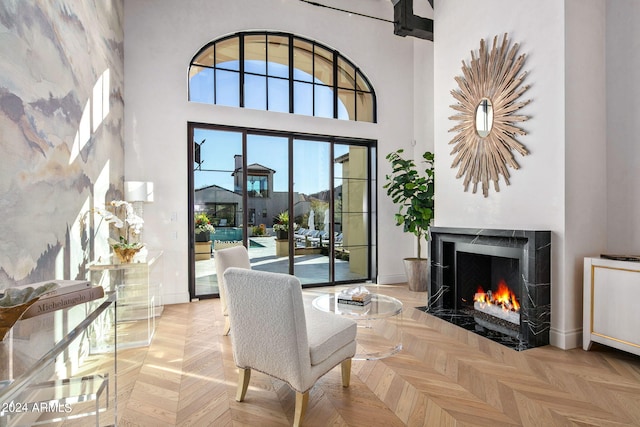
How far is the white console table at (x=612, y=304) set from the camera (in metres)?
2.85

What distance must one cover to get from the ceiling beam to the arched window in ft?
4.11

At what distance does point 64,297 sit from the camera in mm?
1453

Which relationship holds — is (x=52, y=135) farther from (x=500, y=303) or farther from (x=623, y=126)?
(x=623, y=126)

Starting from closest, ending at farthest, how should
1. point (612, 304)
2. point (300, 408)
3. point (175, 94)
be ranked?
1. point (300, 408)
2. point (612, 304)
3. point (175, 94)

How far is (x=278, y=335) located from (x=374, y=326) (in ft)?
6.95

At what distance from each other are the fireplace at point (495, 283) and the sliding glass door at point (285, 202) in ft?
5.86

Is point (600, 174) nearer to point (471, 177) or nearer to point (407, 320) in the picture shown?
point (471, 177)

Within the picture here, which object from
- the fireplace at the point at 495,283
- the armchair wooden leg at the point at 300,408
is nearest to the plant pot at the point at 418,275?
the fireplace at the point at 495,283

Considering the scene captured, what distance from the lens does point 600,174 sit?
343cm

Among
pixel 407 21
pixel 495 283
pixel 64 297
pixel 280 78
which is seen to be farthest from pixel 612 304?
pixel 280 78

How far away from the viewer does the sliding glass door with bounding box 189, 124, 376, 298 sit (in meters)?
5.17

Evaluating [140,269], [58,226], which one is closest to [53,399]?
[58,226]

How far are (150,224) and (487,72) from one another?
14.8 ft

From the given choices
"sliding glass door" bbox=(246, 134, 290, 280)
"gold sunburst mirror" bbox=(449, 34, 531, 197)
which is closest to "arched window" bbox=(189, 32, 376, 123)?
"sliding glass door" bbox=(246, 134, 290, 280)
